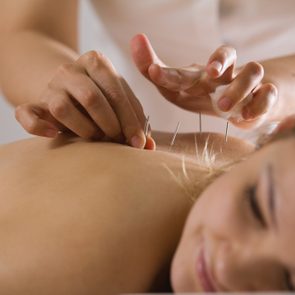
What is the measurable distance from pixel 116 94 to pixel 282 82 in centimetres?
37

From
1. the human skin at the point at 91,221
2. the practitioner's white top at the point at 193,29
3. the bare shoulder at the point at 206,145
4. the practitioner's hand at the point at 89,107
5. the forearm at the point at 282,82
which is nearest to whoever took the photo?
the human skin at the point at 91,221

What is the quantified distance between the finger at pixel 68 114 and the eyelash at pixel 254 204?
0.28 m

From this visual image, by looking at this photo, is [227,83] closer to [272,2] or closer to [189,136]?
[189,136]

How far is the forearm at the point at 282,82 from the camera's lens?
1.09 metres

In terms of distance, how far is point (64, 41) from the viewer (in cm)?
133

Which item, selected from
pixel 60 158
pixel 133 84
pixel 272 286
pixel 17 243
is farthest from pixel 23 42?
pixel 272 286

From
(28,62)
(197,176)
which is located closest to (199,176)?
(197,176)

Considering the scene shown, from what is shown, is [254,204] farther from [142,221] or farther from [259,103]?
[259,103]

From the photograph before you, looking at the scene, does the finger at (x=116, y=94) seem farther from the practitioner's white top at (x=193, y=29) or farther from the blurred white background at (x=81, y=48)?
the blurred white background at (x=81, y=48)

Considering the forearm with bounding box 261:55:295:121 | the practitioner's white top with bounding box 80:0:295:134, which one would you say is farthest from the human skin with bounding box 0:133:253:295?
the practitioner's white top with bounding box 80:0:295:134

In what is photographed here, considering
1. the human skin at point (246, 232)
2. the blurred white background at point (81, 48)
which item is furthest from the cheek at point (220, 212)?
the blurred white background at point (81, 48)

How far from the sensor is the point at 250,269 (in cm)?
65

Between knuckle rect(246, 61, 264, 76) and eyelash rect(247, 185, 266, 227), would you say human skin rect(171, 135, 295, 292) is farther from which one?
knuckle rect(246, 61, 264, 76)

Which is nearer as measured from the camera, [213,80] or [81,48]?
[213,80]
